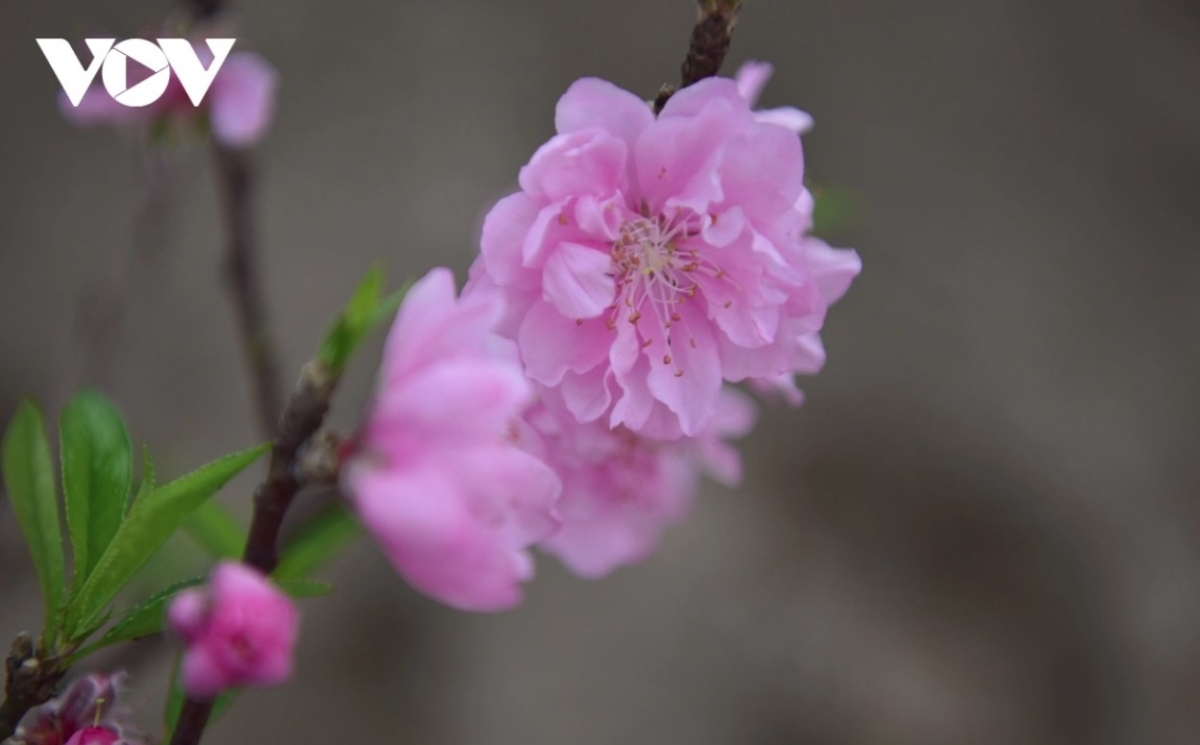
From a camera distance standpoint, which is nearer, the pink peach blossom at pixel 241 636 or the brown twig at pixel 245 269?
the pink peach blossom at pixel 241 636

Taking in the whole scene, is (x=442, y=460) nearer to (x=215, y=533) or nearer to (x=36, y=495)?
(x=36, y=495)

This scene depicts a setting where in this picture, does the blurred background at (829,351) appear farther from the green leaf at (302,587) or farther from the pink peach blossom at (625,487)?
the green leaf at (302,587)

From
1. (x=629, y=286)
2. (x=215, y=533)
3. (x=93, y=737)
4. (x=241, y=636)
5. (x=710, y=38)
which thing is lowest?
(x=215, y=533)

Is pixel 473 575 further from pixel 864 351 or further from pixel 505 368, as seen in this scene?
pixel 864 351

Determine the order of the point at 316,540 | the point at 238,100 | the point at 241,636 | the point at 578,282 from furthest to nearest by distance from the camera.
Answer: the point at 238,100
the point at 316,540
the point at 578,282
the point at 241,636

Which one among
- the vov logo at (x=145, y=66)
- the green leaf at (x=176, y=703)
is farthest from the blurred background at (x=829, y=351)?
the green leaf at (x=176, y=703)

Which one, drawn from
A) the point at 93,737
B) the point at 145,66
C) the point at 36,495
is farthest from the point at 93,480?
the point at 145,66
